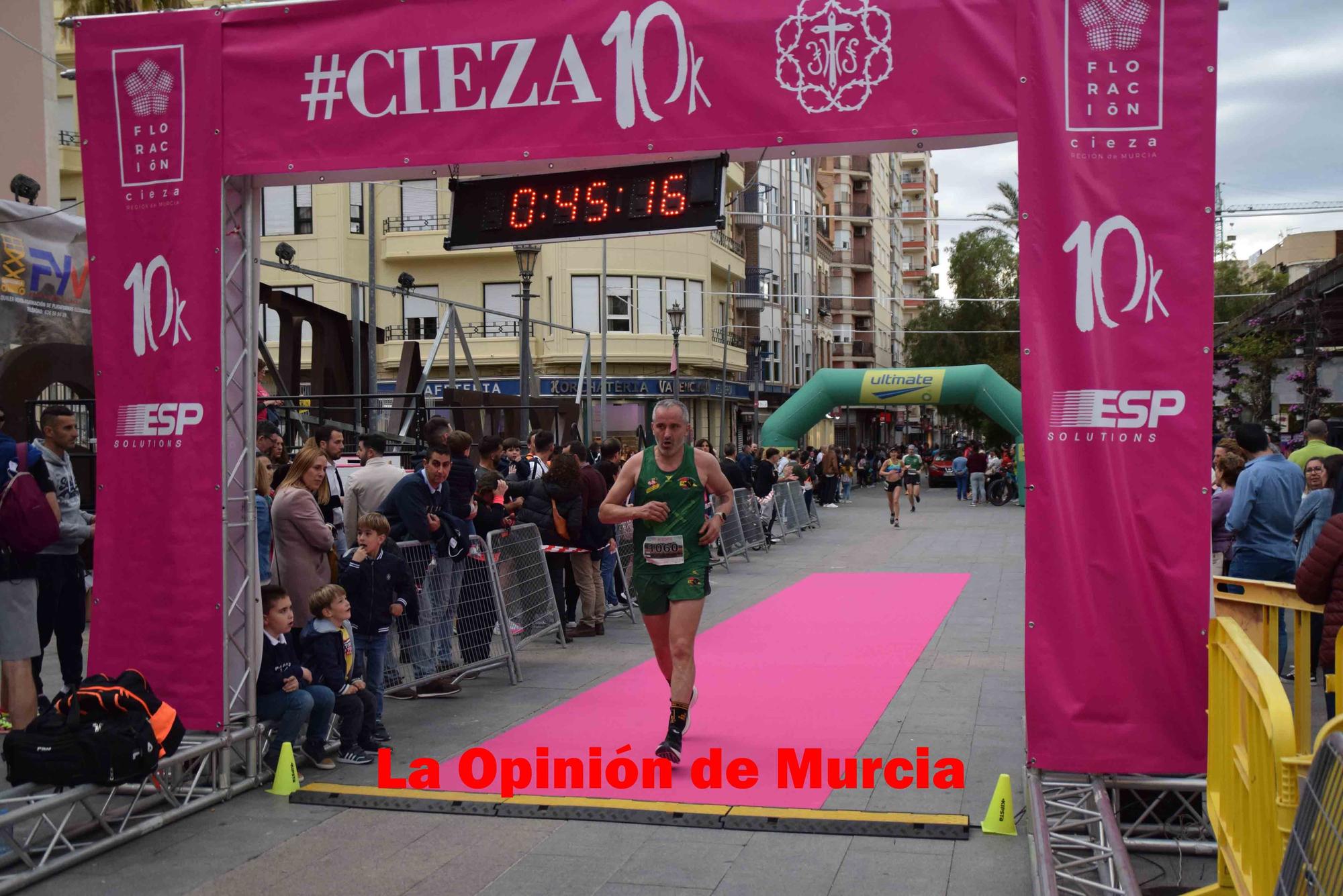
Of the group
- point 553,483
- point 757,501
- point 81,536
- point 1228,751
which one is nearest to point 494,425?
point 757,501

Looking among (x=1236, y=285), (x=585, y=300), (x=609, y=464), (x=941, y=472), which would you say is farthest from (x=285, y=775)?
(x=1236, y=285)

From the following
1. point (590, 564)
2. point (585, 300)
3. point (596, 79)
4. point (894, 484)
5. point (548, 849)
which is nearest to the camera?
point (548, 849)

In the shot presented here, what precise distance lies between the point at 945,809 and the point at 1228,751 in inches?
82.0

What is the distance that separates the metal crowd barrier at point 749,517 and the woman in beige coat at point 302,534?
12.0 meters

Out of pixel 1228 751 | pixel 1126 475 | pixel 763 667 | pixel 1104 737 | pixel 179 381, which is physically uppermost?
pixel 179 381

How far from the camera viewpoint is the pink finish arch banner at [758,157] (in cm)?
540

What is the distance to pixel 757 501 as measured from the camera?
21.3 m

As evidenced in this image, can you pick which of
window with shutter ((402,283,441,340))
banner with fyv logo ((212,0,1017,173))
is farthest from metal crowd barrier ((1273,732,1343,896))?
window with shutter ((402,283,441,340))

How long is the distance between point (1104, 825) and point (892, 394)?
1312 inches

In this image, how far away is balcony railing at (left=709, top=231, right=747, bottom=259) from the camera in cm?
4462

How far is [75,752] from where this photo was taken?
527 cm

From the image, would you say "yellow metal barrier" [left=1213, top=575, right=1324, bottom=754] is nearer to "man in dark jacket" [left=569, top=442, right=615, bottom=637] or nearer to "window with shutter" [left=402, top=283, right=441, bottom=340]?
"man in dark jacket" [left=569, top=442, right=615, bottom=637]

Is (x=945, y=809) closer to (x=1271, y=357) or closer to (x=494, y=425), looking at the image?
(x=494, y=425)

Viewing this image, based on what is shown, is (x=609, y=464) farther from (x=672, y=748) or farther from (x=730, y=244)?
(x=730, y=244)
